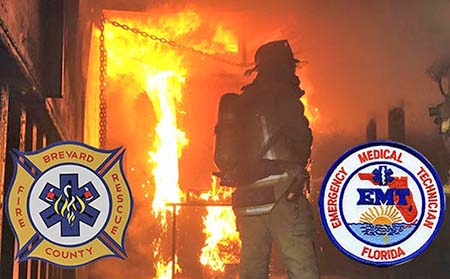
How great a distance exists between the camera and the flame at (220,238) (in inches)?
274

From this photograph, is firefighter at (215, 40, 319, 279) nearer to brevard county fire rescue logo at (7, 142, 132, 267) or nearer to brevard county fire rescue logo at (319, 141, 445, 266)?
brevard county fire rescue logo at (319, 141, 445, 266)

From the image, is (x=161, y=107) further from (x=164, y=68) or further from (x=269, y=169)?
(x=269, y=169)

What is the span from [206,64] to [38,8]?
246 cm

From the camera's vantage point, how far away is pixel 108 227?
3410 mm

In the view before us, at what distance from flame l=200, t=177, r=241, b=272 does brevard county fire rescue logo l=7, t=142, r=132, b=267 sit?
3.37 meters

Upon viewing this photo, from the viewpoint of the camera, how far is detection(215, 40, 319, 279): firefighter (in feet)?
14.6

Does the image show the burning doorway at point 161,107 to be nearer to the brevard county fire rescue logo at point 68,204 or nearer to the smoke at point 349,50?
the smoke at point 349,50

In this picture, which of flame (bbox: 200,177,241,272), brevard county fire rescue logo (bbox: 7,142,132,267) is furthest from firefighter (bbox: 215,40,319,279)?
flame (bbox: 200,177,241,272)

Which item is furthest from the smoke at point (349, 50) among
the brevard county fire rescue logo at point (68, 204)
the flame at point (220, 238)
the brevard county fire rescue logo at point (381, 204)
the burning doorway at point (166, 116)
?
the brevard county fire rescue logo at point (68, 204)

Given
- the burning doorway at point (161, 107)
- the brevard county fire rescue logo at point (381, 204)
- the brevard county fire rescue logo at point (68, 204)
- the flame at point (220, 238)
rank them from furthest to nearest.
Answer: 1. the flame at point (220, 238)
2. the burning doorway at point (161, 107)
3. the brevard county fire rescue logo at point (381, 204)
4. the brevard county fire rescue logo at point (68, 204)

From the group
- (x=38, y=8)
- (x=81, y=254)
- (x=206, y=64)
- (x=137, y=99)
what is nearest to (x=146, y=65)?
(x=206, y=64)

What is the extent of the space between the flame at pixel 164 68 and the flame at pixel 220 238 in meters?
0.03

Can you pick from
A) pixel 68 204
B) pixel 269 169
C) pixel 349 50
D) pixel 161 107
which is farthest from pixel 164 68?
pixel 68 204

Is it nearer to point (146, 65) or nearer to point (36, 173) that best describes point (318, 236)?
point (146, 65)
